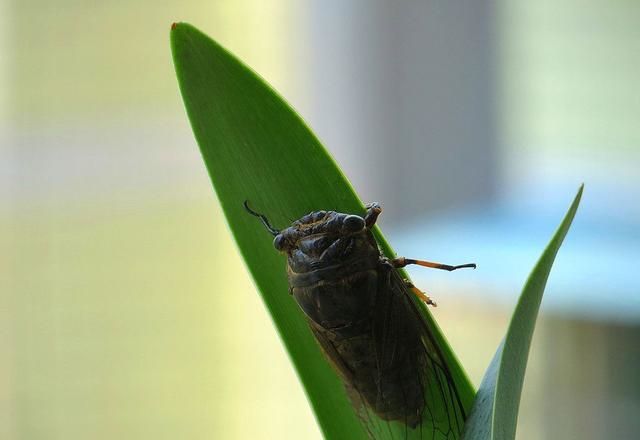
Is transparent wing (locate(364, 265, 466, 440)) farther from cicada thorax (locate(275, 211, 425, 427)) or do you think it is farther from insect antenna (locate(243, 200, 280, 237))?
insect antenna (locate(243, 200, 280, 237))

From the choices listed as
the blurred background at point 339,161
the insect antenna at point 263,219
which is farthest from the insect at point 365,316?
the blurred background at point 339,161

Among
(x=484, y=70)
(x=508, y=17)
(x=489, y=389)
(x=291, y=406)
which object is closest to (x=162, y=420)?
(x=291, y=406)

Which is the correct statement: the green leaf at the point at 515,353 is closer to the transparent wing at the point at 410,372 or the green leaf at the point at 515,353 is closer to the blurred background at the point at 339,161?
the transparent wing at the point at 410,372

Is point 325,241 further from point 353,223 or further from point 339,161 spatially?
point 339,161

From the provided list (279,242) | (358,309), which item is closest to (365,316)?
(358,309)

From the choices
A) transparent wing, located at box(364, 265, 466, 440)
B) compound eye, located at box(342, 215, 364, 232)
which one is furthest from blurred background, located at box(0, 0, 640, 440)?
compound eye, located at box(342, 215, 364, 232)

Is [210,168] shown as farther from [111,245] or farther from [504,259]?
[111,245]
